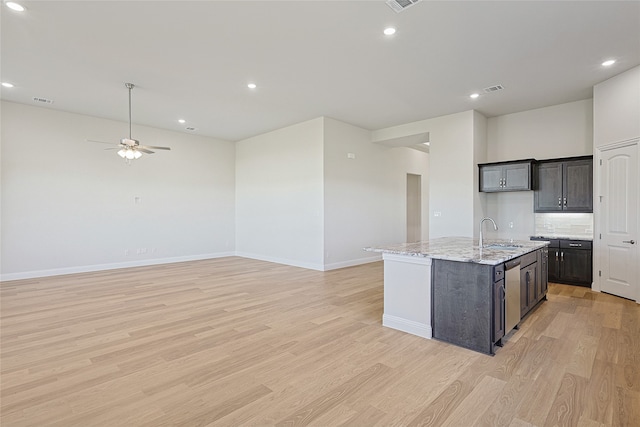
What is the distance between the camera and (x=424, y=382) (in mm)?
2363

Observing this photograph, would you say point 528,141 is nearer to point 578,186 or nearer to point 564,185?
point 564,185

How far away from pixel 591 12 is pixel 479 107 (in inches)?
116

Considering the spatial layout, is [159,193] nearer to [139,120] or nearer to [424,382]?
[139,120]

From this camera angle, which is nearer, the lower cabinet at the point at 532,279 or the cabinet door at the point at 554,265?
the lower cabinet at the point at 532,279

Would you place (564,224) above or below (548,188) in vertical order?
below

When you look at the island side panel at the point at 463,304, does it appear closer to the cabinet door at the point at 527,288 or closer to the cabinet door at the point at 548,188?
the cabinet door at the point at 527,288

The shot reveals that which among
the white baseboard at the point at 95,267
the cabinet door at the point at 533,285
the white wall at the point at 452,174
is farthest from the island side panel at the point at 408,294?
the white baseboard at the point at 95,267

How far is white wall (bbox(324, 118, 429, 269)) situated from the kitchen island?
3393 millimetres

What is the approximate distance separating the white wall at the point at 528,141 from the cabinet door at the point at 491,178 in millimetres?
542

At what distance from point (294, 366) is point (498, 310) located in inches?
76.3

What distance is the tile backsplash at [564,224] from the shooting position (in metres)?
5.66

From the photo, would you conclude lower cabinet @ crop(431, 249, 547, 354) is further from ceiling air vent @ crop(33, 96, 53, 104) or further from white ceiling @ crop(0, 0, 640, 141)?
ceiling air vent @ crop(33, 96, 53, 104)

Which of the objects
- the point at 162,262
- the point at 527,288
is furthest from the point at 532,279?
the point at 162,262

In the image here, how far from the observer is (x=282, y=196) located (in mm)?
7668
